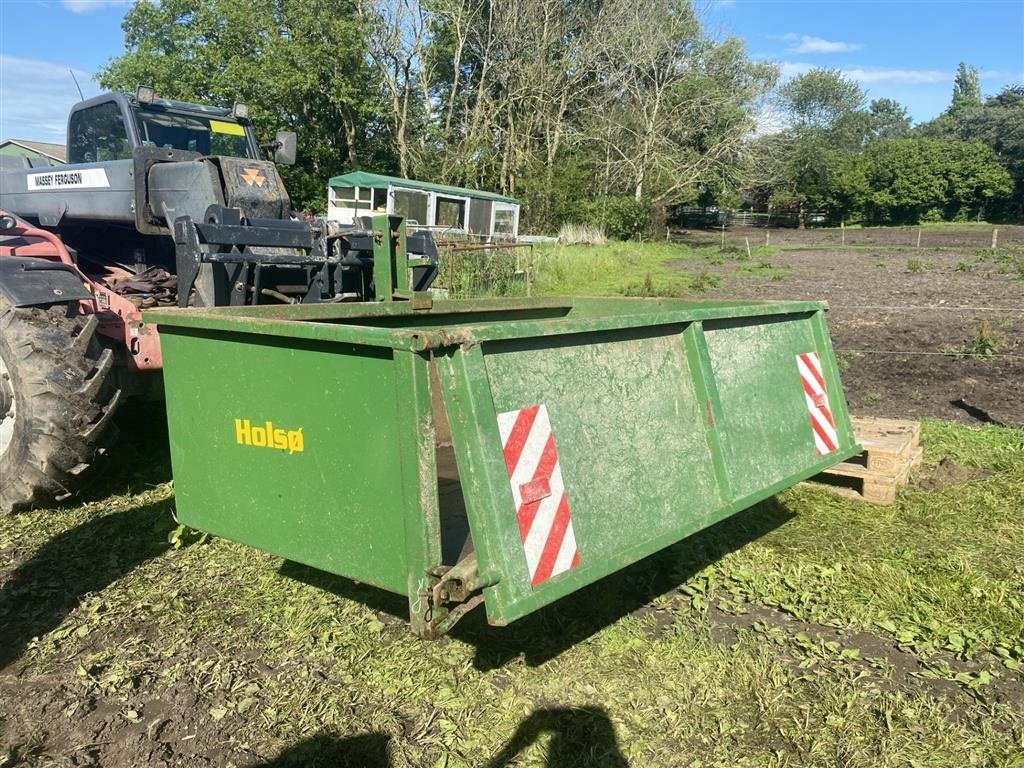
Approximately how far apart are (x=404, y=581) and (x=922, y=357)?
26.1 ft

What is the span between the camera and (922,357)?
865cm

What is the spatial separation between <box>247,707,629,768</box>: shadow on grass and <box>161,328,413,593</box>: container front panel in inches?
22.2

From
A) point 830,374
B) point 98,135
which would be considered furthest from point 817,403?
point 98,135

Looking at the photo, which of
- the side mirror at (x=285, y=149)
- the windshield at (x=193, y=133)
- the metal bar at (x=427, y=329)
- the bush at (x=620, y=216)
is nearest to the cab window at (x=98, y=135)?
the windshield at (x=193, y=133)

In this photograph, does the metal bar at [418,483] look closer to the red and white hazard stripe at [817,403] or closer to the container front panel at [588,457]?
the container front panel at [588,457]

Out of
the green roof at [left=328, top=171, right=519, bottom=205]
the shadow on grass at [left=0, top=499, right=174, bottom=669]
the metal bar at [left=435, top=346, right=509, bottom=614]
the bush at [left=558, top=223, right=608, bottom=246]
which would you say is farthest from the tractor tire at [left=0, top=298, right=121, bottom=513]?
the bush at [left=558, top=223, right=608, bottom=246]

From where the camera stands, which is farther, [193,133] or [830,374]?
[193,133]

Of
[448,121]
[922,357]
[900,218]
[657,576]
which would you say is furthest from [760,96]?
[657,576]

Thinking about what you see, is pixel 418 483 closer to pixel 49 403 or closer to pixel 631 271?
pixel 49 403

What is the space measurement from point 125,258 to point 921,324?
9.79 metres

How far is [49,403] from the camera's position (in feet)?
13.3

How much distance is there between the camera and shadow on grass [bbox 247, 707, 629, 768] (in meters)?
2.52

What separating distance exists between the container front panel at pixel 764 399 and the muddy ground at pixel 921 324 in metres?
3.31

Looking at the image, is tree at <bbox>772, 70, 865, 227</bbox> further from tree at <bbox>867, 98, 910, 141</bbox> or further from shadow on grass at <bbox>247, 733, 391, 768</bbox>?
shadow on grass at <bbox>247, 733, 391, 768</bbox>
